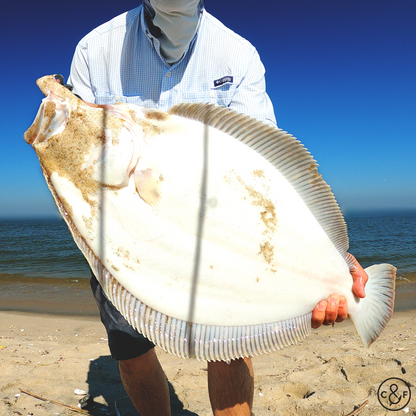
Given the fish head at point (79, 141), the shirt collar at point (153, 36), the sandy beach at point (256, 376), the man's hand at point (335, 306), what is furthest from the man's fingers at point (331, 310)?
the sandy beach at point (256, 376)

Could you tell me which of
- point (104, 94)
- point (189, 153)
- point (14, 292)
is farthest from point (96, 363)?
point (14, 292)

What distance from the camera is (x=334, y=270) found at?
148 cm

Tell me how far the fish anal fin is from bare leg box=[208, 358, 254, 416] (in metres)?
1.25

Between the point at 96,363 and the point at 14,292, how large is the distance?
570 cm

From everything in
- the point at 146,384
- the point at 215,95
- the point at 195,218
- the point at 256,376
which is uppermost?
the point at 215,95

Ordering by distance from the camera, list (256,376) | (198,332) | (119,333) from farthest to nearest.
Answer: (256,376)
(119,333)
(198,332)

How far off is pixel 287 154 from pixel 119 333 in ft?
4.59

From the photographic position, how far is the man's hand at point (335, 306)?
4.85 feet

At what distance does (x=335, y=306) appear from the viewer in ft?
4.85

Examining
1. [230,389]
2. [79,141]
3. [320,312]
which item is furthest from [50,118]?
[230,389]

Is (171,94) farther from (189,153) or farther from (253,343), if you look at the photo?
(253,343)

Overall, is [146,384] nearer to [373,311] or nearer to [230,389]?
[230,389]

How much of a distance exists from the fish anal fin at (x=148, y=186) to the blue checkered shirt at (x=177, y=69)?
0.77m

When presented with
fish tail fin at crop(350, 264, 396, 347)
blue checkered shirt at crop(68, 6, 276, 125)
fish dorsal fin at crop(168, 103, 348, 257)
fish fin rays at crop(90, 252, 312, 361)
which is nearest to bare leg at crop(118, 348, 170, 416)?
fish fin rays at crop(90, 252, 312, 361)
